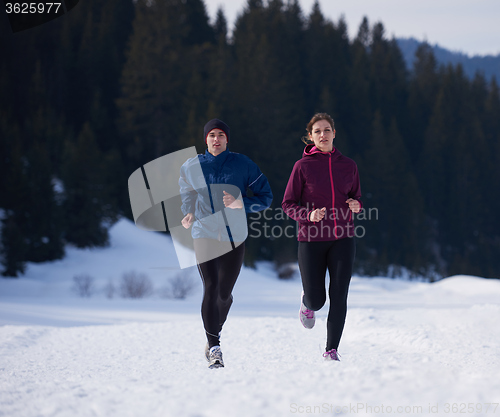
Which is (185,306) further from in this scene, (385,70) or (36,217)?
(385,70)

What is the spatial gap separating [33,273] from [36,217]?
2606mm

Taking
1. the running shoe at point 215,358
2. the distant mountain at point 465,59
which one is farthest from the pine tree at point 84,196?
the distant mountain at point 465,59

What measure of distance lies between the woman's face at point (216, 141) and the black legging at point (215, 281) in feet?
2.37

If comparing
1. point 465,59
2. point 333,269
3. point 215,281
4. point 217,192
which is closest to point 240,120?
point 217,192

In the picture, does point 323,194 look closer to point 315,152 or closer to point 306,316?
point 315,152

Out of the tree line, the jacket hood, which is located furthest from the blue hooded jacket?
the tree line

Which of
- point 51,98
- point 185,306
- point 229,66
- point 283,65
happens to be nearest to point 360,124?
point 283,65

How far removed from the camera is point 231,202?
404 cm

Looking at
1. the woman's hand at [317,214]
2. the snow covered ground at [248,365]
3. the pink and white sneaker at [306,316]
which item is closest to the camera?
the snow covered ground at [248,365]

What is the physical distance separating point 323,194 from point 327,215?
0.17 m

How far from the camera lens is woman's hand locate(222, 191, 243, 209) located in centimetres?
402

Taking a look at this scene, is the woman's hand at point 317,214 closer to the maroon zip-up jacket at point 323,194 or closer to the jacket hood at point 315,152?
the maroon zip-up jacket at point 323,194

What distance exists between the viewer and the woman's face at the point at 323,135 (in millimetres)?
4078

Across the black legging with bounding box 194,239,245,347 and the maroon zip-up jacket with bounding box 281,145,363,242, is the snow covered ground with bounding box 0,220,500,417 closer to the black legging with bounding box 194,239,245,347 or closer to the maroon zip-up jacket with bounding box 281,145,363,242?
the black legging with bounding box 194,239,245,347
